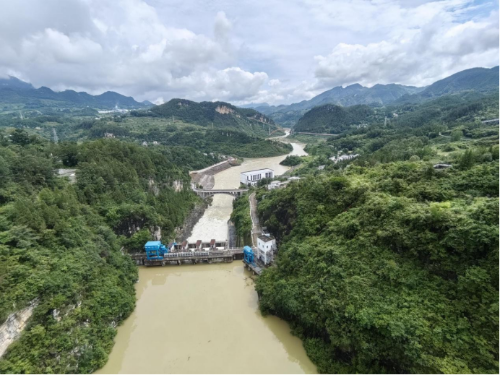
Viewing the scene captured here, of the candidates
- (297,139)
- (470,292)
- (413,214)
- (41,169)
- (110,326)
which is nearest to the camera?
(470,292)

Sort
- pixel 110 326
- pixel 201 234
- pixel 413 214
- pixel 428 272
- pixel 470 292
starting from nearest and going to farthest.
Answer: pixel 470 292
pixel 428 272
pixel 413 214
pixel 110 326
pixel 201 234

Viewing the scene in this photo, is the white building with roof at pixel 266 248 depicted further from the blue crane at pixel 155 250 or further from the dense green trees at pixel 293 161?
the dense green trees at pixel 293 161

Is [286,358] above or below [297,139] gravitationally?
below

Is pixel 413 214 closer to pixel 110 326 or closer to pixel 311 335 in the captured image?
pixel 311 335

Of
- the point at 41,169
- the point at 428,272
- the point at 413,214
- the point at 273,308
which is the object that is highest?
the point at 41,169

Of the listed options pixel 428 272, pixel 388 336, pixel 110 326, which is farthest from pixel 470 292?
pixel 110 326

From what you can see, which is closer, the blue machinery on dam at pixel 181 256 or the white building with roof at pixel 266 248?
the white building with roof at pixel 266 248

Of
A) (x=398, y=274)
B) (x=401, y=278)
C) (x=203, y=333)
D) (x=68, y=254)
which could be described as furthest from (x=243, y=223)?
(x=401, y=278)

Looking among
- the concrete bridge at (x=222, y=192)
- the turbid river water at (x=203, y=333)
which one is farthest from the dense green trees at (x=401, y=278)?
the concrete bridge at (x=222, y=192)
